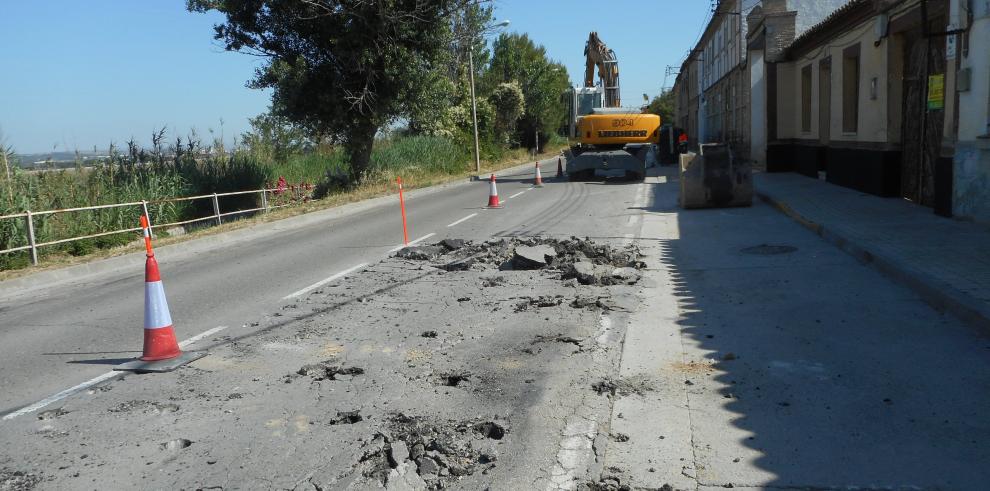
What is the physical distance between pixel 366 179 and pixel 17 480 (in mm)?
23662

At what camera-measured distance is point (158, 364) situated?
6.03 metres

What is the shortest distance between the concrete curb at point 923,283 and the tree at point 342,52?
16104 millimetres

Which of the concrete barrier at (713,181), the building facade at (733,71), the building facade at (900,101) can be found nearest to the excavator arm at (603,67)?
the building facade at (733,71)

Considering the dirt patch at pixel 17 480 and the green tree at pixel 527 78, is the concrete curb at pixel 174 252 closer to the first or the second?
the dirt patch at pixel 17 480

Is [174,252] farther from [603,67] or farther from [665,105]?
[665,105]

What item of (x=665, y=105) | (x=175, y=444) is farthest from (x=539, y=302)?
(x=665, y=105)

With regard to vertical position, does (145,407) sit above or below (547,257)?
below

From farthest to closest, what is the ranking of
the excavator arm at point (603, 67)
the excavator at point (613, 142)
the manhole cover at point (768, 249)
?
the excavator arm at point (603, 67)
the excavator at point (613, 142)
the manhole cover at point (768, 249)

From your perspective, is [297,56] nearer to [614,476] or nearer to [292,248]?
[292,248]

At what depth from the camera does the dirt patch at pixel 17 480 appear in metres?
3.86

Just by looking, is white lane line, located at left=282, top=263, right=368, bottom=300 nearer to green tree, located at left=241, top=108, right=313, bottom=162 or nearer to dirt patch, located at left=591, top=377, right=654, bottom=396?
dirt patch, located at left=591, top=377, right=654, bottom=396

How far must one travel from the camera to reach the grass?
13125 millimetres

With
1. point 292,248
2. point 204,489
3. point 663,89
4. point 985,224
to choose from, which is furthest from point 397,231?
point 663,89

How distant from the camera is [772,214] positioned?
14.8 metres
